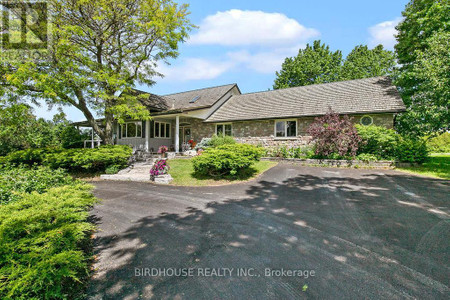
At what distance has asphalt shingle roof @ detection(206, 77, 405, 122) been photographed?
13445 mm

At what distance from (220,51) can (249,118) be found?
666 centimetres

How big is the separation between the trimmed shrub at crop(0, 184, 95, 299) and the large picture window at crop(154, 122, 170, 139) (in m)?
15.6

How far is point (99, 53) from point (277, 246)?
1594cm

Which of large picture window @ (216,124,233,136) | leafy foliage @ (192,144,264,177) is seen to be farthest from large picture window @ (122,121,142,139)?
leafy foliage @ (192,144,264,177)

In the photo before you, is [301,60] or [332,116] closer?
[332,116]

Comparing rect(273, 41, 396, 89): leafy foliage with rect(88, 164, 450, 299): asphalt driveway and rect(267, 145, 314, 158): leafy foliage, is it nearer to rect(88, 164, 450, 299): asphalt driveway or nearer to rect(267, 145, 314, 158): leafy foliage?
rect(267, 145, 314, 158): leafy foliage

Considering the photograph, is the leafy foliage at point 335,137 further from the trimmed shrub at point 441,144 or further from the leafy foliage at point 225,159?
the trimmed shrub at point 441,144

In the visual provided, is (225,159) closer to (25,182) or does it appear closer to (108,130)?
(25,182)

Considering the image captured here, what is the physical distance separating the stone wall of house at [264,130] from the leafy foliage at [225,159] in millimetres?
6486

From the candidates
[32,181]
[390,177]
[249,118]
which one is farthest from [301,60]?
[32,181]

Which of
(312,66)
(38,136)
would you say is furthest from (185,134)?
(312,66)

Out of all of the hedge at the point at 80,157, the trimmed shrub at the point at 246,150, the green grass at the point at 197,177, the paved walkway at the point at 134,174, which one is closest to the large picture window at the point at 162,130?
the paved walkway at the point at 134,174

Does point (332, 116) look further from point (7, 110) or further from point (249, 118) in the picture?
point (7, 110)

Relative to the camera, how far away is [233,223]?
4.51 metres
